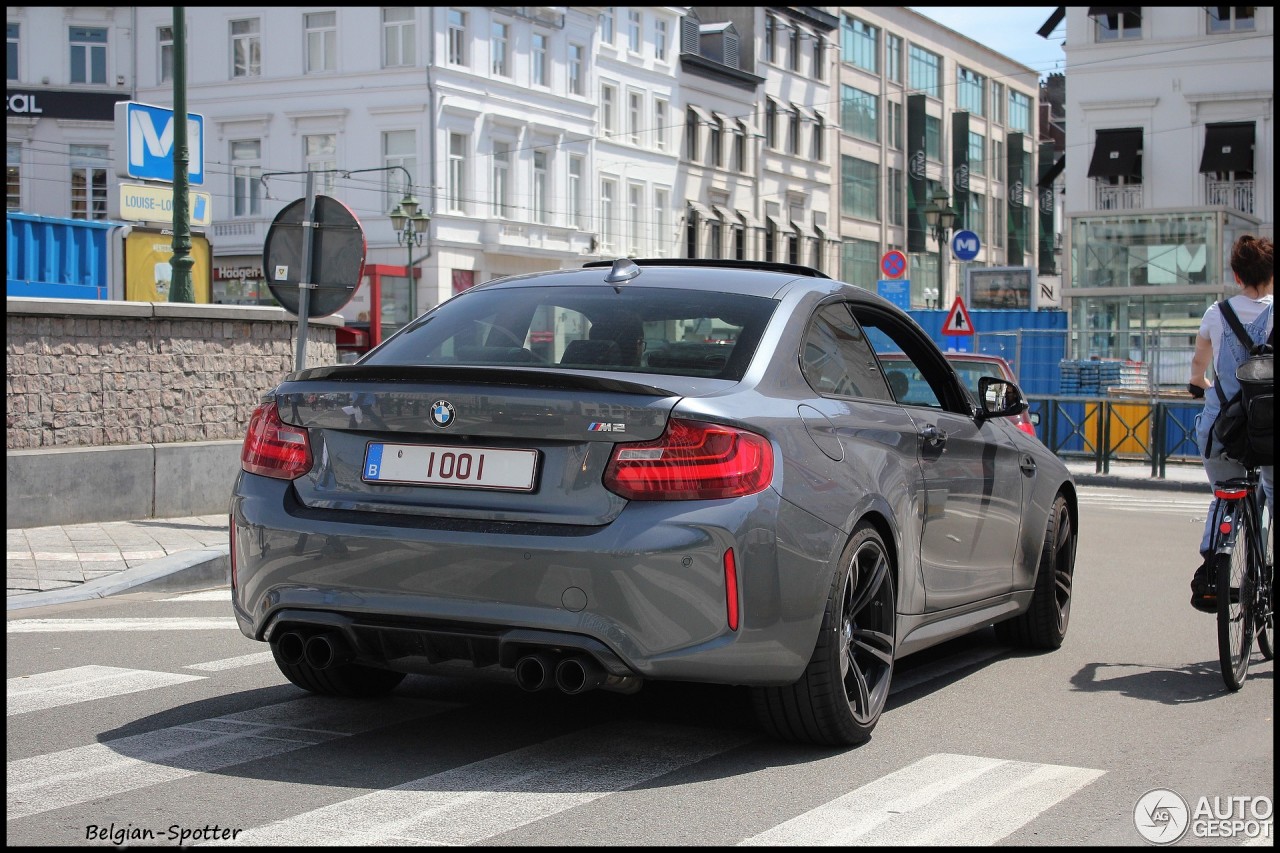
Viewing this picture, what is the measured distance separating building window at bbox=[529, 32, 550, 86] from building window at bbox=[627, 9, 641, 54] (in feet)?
16.5

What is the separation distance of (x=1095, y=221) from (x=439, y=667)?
39649 mm

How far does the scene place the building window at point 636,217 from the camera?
57.2m

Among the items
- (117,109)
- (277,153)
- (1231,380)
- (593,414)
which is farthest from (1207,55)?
(593,414)

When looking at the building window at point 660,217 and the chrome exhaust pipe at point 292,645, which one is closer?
the chrome exhaust pipe at point 292,645

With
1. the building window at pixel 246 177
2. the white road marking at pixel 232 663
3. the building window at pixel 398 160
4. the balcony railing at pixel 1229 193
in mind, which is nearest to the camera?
the white road marking at pixel 232 663

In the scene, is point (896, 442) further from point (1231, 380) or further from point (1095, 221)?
point (1095, 221)

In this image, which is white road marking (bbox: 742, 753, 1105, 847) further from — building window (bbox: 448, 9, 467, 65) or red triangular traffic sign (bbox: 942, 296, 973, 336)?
building window (bbox: 448, 9, 467, 65)

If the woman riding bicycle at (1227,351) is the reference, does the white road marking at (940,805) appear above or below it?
below

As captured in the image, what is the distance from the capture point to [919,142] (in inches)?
2985

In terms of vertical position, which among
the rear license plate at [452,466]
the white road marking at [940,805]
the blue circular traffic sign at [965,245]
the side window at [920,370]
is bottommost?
the white road marking at [940,805]

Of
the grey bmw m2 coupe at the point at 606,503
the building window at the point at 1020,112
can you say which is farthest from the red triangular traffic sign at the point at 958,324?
the building window at the point at 1020,112

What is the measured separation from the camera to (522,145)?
51531mm

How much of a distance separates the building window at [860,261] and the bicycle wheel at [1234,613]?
64.0 meters

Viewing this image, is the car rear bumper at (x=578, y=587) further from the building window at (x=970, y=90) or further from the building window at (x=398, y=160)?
the building window at (x=970, y=90)
